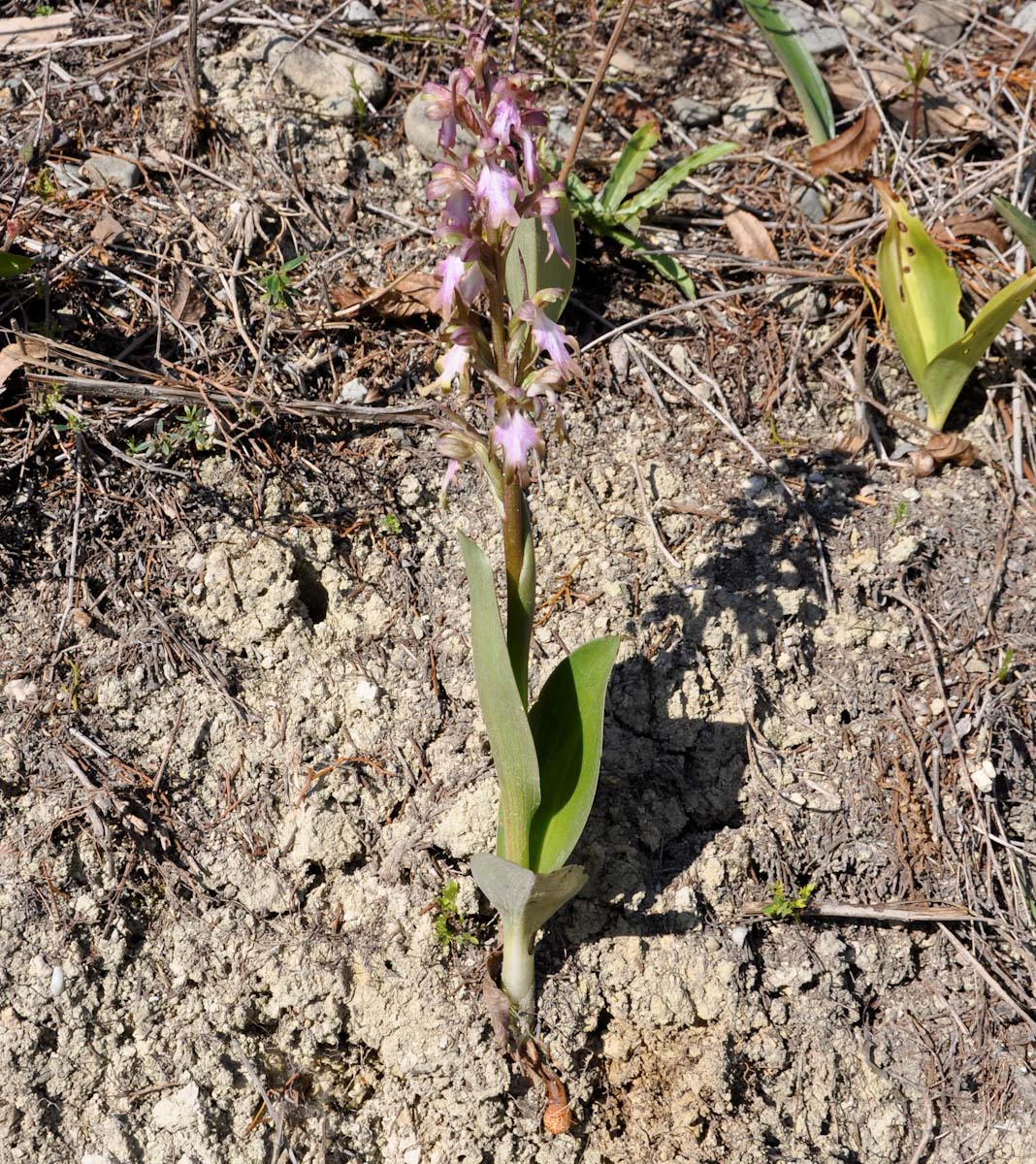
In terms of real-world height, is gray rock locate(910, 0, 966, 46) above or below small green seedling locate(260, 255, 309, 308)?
above

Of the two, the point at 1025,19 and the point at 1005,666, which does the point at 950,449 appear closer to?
the point at 1005,666

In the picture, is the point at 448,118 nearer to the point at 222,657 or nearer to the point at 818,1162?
the point at 222,657

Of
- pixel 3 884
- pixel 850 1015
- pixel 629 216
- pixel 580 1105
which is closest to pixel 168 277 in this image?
pixel 629 216

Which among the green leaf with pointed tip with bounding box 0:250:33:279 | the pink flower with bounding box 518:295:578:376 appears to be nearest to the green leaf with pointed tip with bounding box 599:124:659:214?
the pink flower with bounding box 518:295:578:376

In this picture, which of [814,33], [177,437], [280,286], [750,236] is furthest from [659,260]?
[177,437]

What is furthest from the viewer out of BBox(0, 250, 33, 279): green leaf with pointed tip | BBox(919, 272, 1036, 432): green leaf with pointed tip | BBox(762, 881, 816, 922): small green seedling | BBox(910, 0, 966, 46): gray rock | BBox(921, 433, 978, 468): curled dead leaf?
BBox(910, 0, 966, 46): gray rock

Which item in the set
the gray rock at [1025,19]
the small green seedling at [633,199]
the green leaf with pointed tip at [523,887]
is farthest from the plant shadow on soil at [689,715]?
the gray rock at [1025,19]

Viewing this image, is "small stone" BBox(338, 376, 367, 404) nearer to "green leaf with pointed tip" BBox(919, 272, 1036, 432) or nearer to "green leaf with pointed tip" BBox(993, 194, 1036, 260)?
"green leaf with pointed tip" BBox(919, 272, 1036, 432)
